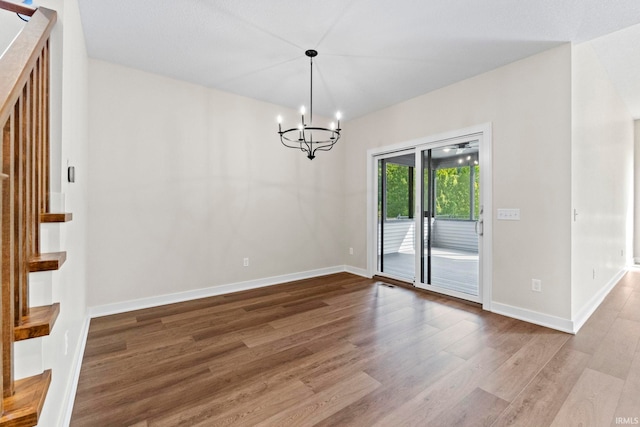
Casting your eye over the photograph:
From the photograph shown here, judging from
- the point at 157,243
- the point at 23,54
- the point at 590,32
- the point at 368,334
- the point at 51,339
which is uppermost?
the point at 590,32

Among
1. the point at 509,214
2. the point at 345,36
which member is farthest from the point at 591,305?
the point at 345,36

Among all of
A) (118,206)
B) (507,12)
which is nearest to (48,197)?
(118,206)

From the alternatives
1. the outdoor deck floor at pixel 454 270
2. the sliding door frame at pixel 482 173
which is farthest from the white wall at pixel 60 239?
the outdoor deck floor at pixel 454 270

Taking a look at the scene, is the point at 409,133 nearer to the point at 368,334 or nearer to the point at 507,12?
the point at 507,12

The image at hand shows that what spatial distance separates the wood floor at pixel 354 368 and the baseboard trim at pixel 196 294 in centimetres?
15

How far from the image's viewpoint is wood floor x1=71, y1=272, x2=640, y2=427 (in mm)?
1658

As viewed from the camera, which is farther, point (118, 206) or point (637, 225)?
point (637, 225)

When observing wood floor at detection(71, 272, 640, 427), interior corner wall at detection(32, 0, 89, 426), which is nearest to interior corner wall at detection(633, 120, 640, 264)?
wood floor at detection(71, 272, 640, 427)

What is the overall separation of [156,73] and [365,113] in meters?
3.03

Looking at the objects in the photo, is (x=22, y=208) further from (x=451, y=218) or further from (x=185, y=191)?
(x=451, y=218)

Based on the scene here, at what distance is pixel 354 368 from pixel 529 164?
267 centimetres

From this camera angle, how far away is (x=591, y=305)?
10.5ft

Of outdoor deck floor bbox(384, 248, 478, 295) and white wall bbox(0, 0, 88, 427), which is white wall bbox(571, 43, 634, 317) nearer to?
outdoor deck floor bbox(384, 248, 478, 295)

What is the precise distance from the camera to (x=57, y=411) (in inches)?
56.7
